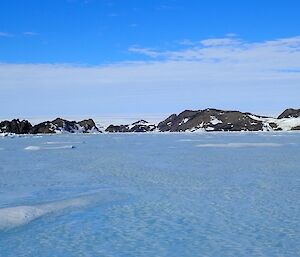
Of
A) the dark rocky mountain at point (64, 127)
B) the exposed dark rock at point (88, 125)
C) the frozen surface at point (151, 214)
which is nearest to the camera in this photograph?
the frozen surface at point (151, 214)

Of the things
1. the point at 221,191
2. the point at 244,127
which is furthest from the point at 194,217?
the point at 244,127

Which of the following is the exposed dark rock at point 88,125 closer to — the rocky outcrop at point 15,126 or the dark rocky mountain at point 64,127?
the dark rocky mountain at point 64,127

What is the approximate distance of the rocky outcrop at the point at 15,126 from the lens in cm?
14675

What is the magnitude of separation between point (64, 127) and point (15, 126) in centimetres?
2526

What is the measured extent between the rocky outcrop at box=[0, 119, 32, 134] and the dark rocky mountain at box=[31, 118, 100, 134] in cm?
418

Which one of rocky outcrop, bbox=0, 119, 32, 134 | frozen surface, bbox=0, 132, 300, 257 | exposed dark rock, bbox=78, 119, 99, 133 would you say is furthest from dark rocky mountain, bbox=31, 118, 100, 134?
frozen surface, bbox=0, 132, 300, 257

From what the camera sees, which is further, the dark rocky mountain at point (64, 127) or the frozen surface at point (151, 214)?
the dark rocky mountain at point (64, 127)

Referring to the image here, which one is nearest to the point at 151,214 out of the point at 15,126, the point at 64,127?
the point at 15,126

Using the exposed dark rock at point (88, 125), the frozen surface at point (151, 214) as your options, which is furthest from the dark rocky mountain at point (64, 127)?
the frozen surface at point (151, 214)

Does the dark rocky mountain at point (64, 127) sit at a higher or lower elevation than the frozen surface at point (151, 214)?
higher

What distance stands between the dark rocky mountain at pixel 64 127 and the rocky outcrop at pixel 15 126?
418 centimetres

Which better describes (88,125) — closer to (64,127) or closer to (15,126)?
(64,127)

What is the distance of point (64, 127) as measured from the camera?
171 meters

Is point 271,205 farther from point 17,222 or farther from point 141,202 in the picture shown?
point 17,222
